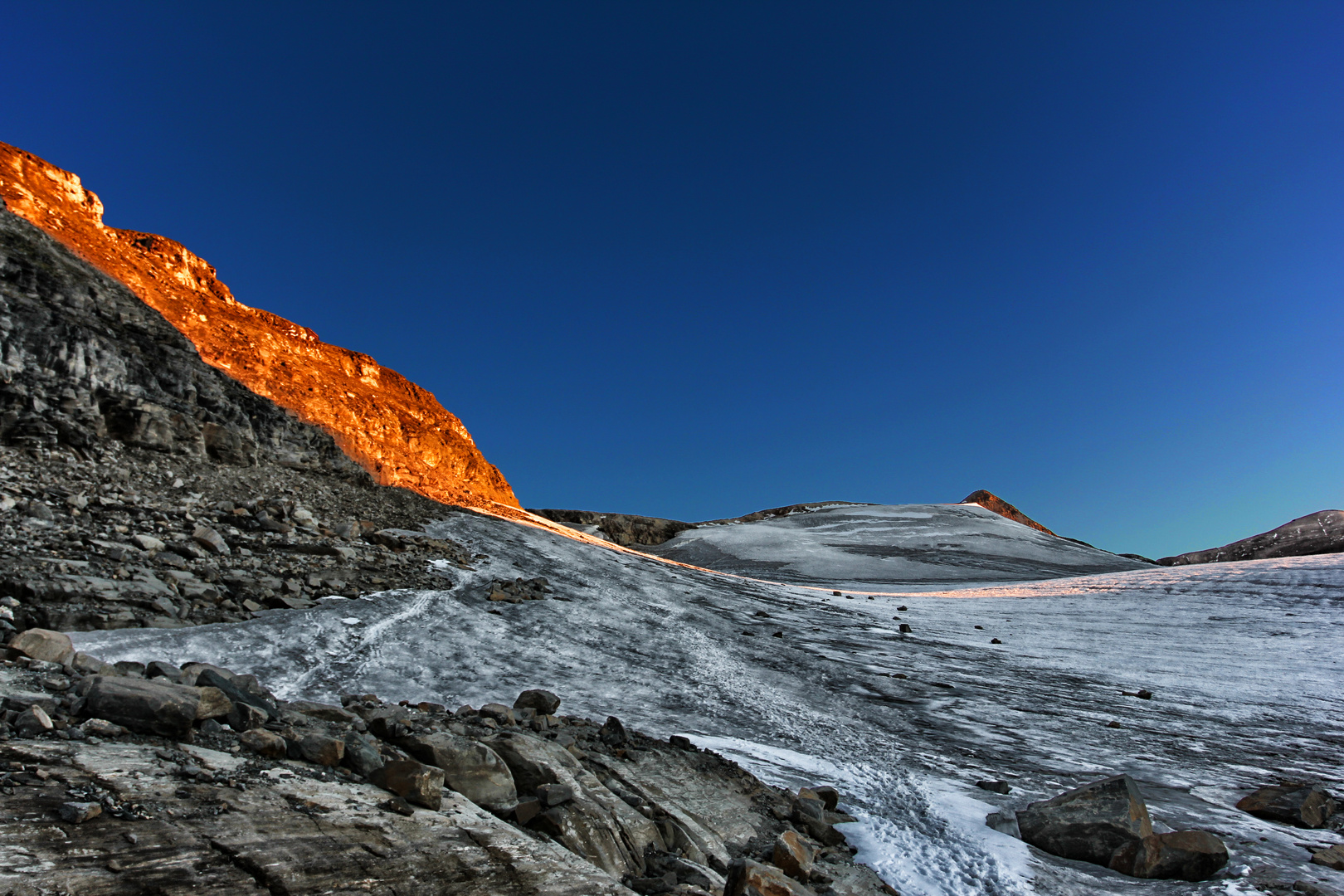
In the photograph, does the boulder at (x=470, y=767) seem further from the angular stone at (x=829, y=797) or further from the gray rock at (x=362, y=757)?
the angular stone at (x=829, y=797)

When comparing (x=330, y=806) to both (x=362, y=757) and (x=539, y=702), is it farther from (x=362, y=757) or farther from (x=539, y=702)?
(x=539, y=702)

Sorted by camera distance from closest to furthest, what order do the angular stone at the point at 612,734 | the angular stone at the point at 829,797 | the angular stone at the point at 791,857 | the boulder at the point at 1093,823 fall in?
the angular stone at the point at 791,857
the boulder at the point at 1093,823
the angular stone at the point at 612,734
the angular stone at the point at 829,797

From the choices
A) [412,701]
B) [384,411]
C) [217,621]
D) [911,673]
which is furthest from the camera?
[384,411]

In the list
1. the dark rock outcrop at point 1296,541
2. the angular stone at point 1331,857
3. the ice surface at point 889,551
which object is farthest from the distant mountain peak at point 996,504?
the angular stone at point 1331,857

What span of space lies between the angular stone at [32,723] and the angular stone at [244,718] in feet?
3.08

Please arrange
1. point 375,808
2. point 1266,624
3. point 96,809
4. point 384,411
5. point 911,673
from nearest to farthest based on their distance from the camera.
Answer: point 96,809 < point 375,808 < point 911,673 < point 1266,624 < point 384,411

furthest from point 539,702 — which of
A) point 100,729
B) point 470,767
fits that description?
point 100,729

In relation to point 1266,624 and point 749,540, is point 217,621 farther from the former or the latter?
point 749,540

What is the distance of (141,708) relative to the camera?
399cm

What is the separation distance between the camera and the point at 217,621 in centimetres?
1011

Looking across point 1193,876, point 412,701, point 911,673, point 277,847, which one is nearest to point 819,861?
point 1193,876

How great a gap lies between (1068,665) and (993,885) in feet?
40.4

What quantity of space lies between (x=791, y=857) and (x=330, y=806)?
3613 millimetres

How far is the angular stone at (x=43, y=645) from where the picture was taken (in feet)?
16.3
